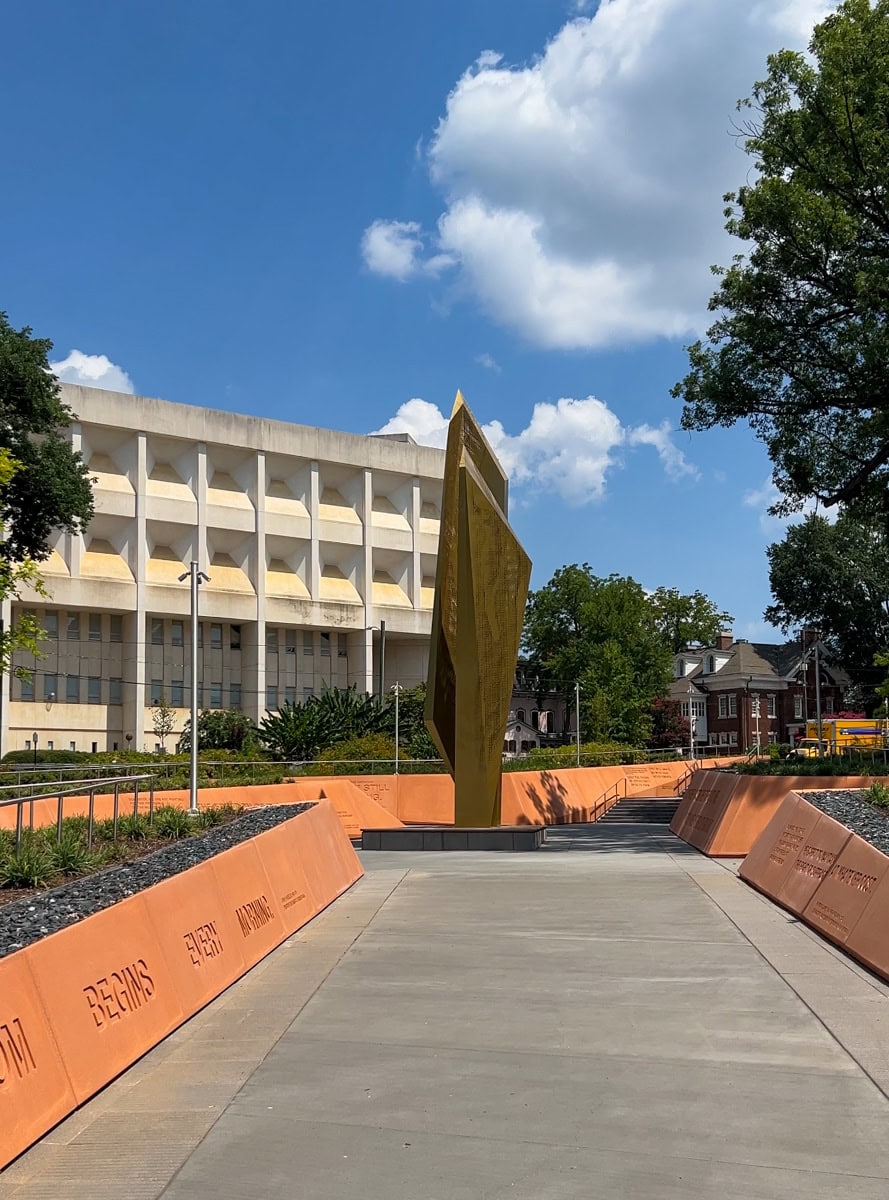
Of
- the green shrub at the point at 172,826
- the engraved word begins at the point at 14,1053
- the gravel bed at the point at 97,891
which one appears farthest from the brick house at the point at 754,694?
the engraved word begins at the point at 14,1053

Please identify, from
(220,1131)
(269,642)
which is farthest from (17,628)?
(269,642)

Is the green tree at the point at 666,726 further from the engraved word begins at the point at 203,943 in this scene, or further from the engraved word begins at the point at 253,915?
the engraved word begins at the point at 203,943

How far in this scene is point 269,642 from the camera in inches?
2699

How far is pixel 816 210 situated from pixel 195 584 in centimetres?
1489

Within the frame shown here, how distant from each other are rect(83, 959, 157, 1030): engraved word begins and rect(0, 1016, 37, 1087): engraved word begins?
0.86m

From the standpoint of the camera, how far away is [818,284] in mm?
24422

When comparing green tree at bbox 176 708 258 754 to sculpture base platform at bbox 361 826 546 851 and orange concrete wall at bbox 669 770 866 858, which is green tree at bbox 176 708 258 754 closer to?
sculpture base platform at bbox 361 826 546 851

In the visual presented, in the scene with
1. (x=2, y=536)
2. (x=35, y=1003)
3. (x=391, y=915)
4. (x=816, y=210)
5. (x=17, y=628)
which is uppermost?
(x=816, y=210)

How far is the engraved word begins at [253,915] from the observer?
10016mm

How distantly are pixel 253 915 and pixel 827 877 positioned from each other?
5.42 metres

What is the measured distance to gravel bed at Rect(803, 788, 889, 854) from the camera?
1159cm

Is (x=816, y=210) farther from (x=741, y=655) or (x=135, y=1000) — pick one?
(x=741, y=655)

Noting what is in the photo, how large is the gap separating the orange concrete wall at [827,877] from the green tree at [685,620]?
85183mm

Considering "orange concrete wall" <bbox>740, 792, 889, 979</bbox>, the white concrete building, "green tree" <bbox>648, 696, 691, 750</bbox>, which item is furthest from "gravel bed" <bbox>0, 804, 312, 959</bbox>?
"green tree" <bbox>648, 696, 691, 750</bbox>
